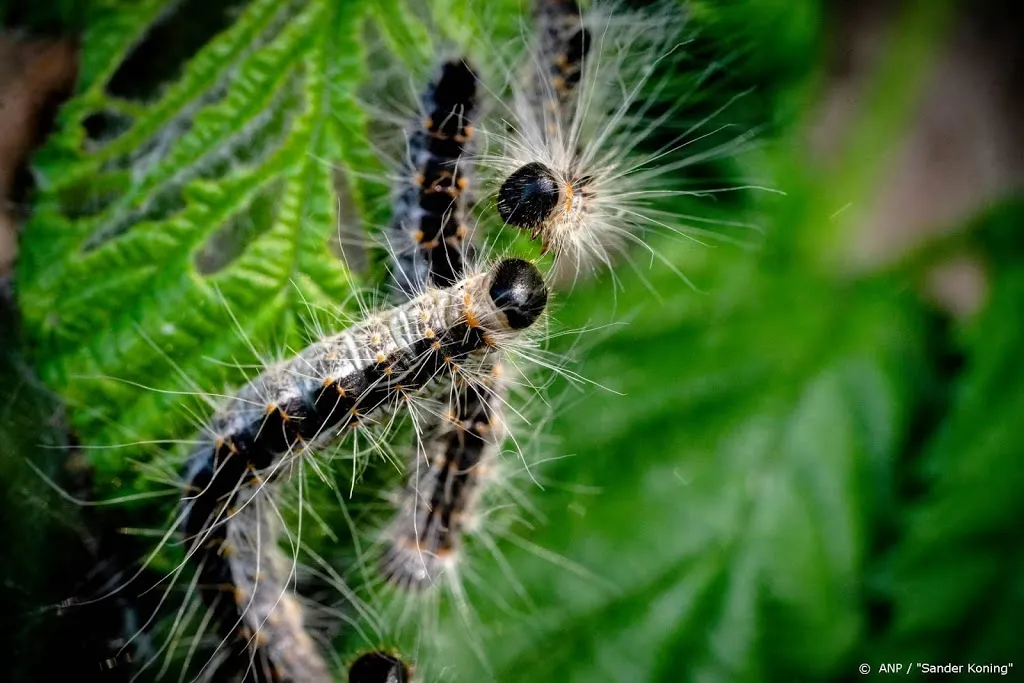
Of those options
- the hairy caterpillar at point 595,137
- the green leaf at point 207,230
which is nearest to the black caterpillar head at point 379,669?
the green leaf at point 207,230

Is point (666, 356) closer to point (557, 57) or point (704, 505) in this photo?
point (704, 505)

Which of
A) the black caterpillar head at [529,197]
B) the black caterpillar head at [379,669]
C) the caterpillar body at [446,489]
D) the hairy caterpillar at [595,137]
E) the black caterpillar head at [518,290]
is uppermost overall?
the hairy caterpillar at [595,137]

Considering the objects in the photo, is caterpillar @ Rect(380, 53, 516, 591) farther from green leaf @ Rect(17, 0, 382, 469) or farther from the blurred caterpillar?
green leaf @ Rect(17, 0, 382, 469)

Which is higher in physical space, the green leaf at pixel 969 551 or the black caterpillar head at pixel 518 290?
the green leaf at pixel 969 551

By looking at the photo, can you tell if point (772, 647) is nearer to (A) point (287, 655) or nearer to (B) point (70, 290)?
(A) point (287, 655)

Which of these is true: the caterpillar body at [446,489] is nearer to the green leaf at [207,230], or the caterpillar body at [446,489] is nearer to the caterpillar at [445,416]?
the caterpillar at [445,416]

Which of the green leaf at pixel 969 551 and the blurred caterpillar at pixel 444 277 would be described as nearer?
the blurred caterpillar at pixel 444 277

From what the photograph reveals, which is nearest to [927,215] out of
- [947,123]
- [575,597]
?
[947,123]
